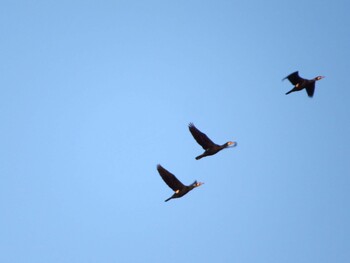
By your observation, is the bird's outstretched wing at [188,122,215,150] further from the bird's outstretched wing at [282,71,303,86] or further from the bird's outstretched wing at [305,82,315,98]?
the bird's outstretched wing at [305,82,315,98]

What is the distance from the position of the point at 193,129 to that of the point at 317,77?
14.4m

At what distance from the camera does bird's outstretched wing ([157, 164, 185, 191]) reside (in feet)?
132

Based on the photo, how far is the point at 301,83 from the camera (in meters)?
49.6

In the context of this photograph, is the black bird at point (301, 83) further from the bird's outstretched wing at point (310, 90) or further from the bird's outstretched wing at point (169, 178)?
the bird's outstretched wing at point (169, 178)

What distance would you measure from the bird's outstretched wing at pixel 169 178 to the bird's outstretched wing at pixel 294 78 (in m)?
14.5

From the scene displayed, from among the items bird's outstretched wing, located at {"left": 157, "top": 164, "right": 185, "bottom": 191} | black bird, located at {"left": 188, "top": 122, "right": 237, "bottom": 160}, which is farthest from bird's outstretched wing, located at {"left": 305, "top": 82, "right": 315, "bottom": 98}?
bird's outstretched wing, located at {"left": 157, "top": 164, "right": 185, "bottom": 191}

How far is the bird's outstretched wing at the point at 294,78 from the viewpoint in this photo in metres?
48.8

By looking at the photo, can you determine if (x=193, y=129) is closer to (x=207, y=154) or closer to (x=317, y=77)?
(x=207, y=154)

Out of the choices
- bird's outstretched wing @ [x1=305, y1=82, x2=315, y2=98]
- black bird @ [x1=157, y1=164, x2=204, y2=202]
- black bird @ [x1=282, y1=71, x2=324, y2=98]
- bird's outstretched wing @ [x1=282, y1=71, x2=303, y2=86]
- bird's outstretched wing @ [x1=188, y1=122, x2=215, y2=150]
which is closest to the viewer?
black bird @ [x1=157, y1=164, x2=204, y2=202]

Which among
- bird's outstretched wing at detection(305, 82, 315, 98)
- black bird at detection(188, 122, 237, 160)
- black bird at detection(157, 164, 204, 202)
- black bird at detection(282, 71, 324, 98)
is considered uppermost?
black bird at detection(282, 71, 324, 98)

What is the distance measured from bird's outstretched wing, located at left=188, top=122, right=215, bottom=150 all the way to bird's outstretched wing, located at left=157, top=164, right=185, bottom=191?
4018 mm

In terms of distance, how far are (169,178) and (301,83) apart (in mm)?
16099

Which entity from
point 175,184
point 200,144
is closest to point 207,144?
point 200,144

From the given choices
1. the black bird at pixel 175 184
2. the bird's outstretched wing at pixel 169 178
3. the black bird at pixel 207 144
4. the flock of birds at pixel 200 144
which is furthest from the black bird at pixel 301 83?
the bird's outstretched wing at pixel 169 178
